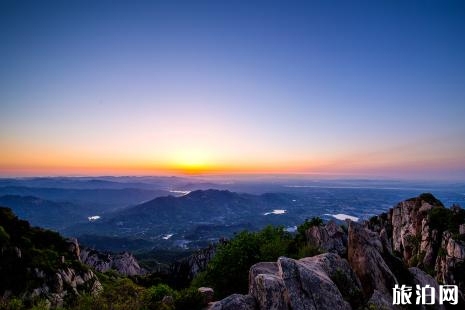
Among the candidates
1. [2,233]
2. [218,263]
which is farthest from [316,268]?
[2,233]

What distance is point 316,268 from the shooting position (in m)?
29.0

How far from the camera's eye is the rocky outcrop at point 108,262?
17612cm

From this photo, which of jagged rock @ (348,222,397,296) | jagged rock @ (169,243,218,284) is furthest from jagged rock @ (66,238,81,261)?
jagged rock @ (348,222,397,296)

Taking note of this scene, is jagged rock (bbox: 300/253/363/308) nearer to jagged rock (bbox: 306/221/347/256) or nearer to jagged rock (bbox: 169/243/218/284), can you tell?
jagged rock (bbox: 306/221/347/256)

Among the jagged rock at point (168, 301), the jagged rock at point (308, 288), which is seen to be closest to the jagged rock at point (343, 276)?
the jagged rock at point (308, 288)

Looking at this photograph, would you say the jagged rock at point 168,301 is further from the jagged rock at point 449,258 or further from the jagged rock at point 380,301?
the jagged rock at point 449,258

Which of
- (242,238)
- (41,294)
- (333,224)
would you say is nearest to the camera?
A: (242,238)

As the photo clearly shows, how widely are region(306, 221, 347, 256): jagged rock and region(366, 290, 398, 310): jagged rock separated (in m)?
32.0

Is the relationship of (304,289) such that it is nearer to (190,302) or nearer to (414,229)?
(190,302)

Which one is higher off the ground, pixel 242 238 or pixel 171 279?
pixel 242 238

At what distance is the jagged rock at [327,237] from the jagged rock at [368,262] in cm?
2688

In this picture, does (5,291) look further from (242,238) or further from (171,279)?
(171,279)

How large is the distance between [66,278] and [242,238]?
4742cm

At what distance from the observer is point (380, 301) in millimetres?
27719
